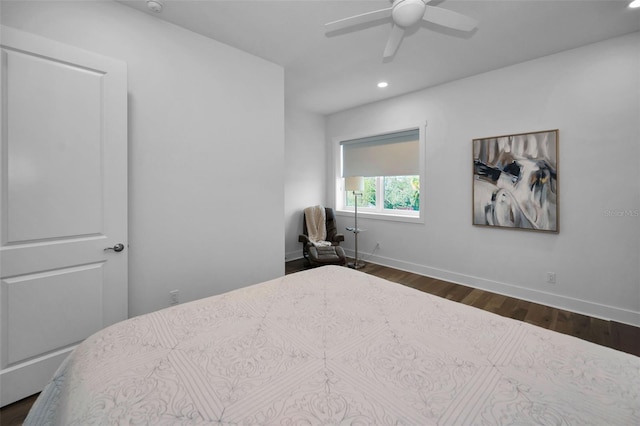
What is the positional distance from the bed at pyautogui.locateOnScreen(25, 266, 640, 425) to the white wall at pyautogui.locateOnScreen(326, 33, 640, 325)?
7.77 ft

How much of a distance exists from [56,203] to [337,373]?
204 centimetres

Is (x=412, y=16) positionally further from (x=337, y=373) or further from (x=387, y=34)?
(x=337, y=373)

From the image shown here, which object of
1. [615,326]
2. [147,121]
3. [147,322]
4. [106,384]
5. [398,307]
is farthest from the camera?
[615,326]

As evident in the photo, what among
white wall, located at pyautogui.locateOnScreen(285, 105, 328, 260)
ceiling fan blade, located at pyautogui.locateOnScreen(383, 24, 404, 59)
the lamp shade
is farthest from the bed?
white wall, located at pyautogui.locateOnScreen(285, 105, 328, 260)

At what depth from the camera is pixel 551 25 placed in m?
2.37

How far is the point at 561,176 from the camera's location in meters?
2.86

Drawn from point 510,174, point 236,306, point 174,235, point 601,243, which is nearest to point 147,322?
point 236,306

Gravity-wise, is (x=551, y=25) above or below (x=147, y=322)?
above

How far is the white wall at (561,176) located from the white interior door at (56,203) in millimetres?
3680

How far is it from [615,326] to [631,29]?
9.09ft

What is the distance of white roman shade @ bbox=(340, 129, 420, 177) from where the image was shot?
4113mm

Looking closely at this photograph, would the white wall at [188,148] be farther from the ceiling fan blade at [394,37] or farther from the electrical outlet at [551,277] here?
the electrical outlet at [551,277]

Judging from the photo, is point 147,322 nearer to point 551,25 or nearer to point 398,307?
point 398,307

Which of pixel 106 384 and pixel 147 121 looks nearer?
pixel 106 384
